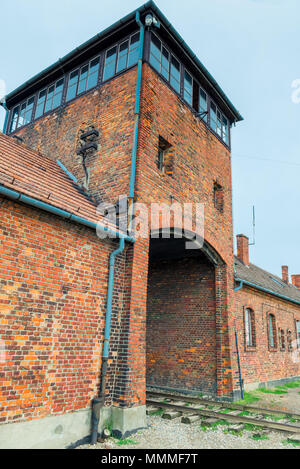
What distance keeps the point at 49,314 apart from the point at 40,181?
2911 millimetres

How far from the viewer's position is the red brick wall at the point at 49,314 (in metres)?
5.40

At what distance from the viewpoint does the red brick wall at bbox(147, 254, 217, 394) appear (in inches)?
449

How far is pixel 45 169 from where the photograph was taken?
335 inches

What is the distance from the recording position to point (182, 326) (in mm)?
12250

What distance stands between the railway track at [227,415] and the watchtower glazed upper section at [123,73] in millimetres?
8943

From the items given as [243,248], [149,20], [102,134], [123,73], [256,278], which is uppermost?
[149,20]

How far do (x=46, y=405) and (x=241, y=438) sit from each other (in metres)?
3.85

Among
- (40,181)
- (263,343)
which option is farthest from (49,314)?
(263,343)

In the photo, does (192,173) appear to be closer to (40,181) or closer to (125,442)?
(40,181)

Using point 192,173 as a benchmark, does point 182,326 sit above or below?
below

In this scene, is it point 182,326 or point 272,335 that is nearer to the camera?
point 182,326

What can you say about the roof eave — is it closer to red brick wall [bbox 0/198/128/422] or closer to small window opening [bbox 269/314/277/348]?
red brick wall [bbox 0/198/128/422]
